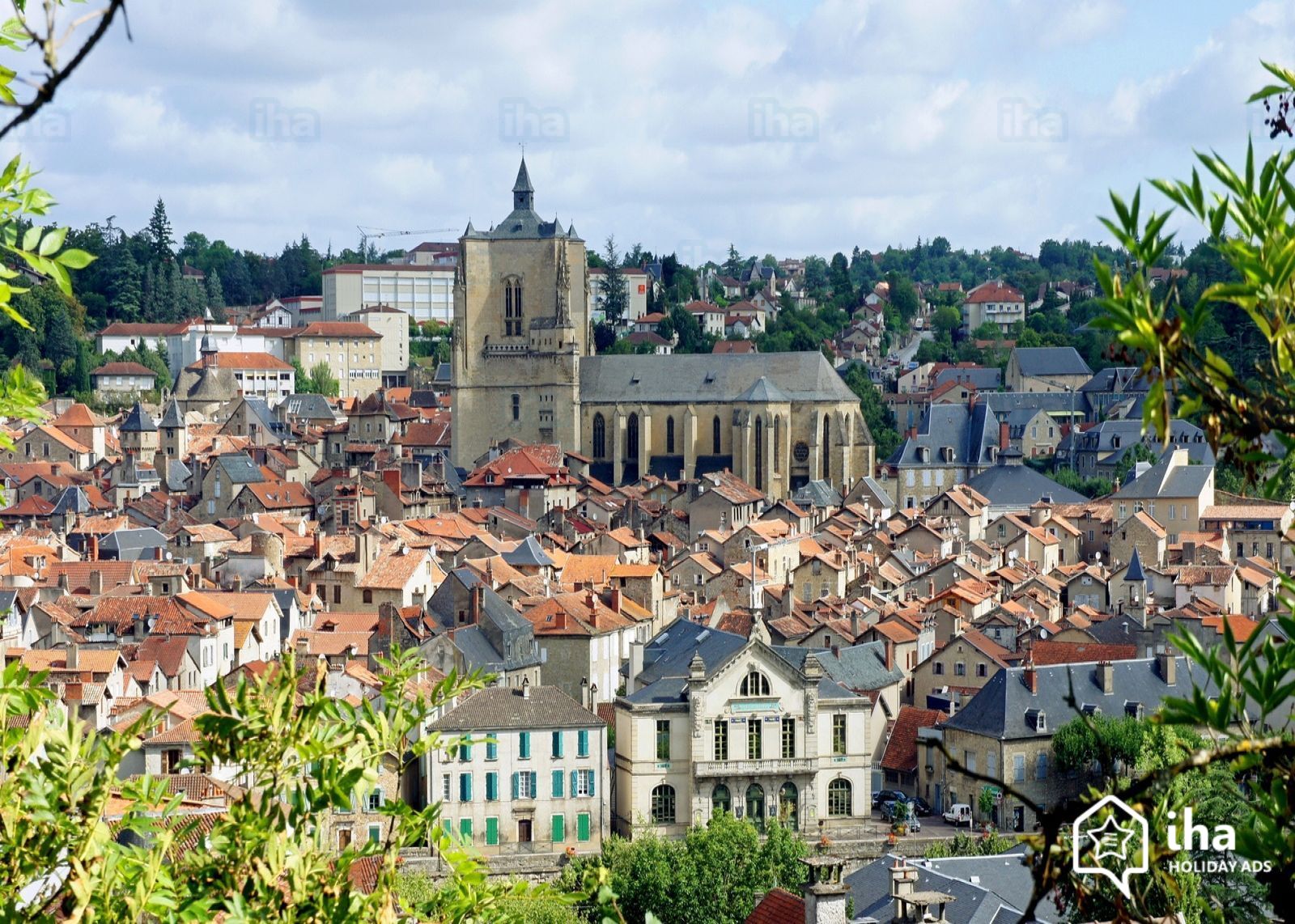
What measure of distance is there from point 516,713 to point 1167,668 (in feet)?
44.9

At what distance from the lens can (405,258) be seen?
7470 inches

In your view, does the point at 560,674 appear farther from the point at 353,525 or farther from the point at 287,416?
the point at 287,416

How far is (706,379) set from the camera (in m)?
91.7

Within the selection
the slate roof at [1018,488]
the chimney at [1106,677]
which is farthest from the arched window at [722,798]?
the slate roof at [1018,488]

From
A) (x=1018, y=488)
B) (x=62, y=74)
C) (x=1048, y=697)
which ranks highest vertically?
(x=62, y=74)

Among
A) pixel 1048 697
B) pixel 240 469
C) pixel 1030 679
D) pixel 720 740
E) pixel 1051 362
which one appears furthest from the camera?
pixel 1051 362

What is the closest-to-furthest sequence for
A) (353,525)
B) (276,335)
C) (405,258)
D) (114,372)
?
(353,525), (114,372), (276,335), (405,258)

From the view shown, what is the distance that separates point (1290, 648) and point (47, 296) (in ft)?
398

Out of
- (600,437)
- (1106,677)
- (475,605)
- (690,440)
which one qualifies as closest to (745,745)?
(1106,677)

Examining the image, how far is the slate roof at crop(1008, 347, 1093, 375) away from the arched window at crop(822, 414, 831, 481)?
22111 millimetres

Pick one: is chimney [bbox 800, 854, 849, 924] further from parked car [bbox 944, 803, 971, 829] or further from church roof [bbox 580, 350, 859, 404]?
church roof [bbox 580, 350, 859, 404]

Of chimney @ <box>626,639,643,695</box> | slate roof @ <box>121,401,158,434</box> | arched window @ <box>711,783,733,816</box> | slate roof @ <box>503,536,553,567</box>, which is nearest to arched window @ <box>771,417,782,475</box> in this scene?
slate roof @ <box>121,401,158,434</box>

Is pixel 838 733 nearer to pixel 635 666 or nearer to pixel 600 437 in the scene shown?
pixel 635 666

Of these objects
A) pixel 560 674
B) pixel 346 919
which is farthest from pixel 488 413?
pixel 346 919
